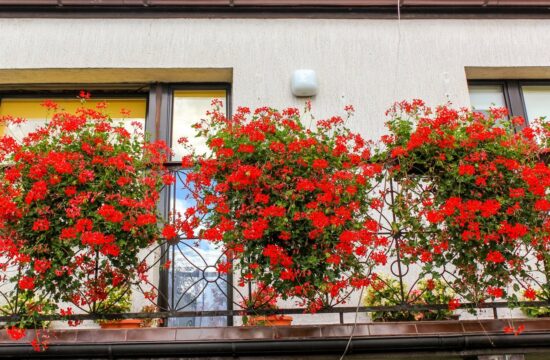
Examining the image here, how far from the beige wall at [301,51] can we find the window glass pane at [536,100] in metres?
0.42

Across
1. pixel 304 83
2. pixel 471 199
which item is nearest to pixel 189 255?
pixel 304 83

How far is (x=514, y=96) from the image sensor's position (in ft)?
25.3

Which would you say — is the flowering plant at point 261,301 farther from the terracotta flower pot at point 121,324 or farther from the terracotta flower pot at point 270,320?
the terracotta flower pot at point 121,324

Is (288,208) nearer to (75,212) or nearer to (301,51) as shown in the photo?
(75,212)

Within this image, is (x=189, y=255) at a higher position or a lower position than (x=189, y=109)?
lower

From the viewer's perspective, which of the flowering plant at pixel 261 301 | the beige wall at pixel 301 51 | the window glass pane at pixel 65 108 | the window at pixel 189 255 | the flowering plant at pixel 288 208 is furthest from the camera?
the window glass pane at pixel 65 108

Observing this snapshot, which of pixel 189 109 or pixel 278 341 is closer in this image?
pixel 278 341

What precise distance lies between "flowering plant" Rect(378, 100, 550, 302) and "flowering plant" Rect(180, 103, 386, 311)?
333 millimetres

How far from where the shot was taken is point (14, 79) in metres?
7.42

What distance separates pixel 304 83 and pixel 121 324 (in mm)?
3191

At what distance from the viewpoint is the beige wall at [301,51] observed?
716cm

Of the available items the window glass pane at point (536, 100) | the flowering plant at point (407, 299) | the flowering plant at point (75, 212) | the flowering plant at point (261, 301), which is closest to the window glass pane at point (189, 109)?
the flowering plant at point (75, 212)

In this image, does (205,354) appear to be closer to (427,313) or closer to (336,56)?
(427,313)

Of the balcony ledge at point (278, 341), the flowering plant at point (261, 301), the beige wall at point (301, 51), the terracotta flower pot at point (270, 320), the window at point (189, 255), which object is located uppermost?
the beige wall at point (301, 51)
